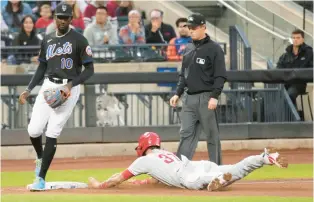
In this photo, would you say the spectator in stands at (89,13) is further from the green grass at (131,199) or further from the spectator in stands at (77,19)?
the green grass at (131,199)

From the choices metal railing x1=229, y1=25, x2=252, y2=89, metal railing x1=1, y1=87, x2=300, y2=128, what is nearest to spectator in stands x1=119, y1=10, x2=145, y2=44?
metal railing x1=229, y1=25, x2=252, y2=89

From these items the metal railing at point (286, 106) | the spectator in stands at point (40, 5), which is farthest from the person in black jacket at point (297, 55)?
the spectator in stands at point (40, 5)

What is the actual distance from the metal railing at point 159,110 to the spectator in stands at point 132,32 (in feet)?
8.25

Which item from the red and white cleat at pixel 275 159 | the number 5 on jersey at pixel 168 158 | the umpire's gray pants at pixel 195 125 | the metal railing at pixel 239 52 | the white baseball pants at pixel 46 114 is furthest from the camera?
the metal railing at pixel 239 52

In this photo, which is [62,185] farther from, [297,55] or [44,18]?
[44,18]

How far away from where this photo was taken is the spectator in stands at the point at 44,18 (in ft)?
61.7

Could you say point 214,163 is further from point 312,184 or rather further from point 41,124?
point 41,124

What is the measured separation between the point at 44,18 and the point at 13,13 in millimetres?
624

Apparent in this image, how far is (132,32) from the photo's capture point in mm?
18422

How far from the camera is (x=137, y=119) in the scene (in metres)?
16.1

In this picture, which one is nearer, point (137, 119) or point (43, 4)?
point (137, 119)

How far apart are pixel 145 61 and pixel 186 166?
7.70m

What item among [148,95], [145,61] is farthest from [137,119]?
[145,61]

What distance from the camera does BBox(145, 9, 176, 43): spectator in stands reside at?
60.9 feet
